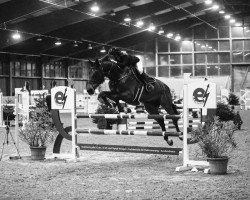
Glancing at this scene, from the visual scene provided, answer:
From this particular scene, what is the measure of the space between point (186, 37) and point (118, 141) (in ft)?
94.4

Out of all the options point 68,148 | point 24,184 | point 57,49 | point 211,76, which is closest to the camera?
point 24,184

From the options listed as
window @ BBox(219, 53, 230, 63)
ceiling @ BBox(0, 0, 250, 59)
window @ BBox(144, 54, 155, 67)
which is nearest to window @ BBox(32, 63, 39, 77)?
ceiling @ BBox(0, 0, 250, 59)

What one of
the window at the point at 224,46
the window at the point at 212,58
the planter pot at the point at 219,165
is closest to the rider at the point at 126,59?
the planter pot at the point at 219,165

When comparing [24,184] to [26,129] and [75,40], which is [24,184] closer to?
[26,129]

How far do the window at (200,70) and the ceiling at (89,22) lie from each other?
3.22m

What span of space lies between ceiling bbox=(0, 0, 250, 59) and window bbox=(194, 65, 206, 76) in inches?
127

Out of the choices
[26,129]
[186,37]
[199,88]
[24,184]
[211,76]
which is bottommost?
[24,184]

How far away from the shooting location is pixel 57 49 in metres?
33.1

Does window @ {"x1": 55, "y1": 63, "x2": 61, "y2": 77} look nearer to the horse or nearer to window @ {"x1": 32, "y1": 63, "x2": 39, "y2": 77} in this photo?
window @ {"x1": 32, "y1": 63, "x2": 39, "y2": 77}

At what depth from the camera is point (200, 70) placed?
1521 inches

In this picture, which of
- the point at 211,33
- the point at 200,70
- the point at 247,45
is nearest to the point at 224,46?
the point at 211,33

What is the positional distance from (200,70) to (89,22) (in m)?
14.4

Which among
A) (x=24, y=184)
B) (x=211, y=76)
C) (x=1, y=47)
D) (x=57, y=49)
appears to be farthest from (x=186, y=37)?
(x=24, y=184)

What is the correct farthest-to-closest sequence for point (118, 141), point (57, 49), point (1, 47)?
1. point (57, 49)
2. point (1, 47)
3. point (118, 141)
